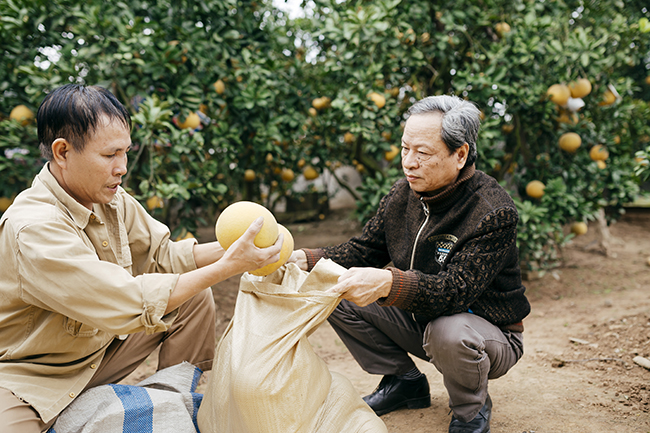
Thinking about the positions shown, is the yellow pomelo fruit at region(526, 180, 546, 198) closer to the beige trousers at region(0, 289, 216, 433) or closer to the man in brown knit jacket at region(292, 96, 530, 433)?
the man in brown knit jacket at region(292, 96, 530, 433)

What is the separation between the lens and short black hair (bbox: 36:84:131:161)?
160 cm

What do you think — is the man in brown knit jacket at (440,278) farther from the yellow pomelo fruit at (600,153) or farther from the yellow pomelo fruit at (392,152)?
the yellow pomelo fruit at (600,153)

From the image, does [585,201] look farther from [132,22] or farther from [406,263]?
[132,22]

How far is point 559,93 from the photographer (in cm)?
377

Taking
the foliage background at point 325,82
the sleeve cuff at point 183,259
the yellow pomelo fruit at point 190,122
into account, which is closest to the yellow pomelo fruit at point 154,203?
the foliage background at point 325,82

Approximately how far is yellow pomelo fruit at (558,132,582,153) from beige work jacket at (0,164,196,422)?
3631mm

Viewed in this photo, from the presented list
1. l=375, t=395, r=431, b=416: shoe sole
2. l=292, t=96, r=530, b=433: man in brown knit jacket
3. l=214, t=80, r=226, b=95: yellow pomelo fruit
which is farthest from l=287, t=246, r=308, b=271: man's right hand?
l=214, t=80, r=226, b=95: yellow pomelo fruit

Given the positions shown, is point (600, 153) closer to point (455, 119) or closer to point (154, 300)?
point (455, 119)

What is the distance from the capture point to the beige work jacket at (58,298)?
4.94 ft

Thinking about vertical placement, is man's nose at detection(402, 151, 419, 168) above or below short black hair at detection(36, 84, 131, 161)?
below

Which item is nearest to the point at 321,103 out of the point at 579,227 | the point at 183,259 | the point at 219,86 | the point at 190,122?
the point at 219,86

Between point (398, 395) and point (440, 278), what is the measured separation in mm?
704

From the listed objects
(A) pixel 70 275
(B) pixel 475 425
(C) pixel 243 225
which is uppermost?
(C) pixel 243 225

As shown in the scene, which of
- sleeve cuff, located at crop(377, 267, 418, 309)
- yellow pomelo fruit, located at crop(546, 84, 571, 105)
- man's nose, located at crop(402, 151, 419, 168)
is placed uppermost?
yellow pomelo fruit, located at crop(546, 84, 571, 105)
